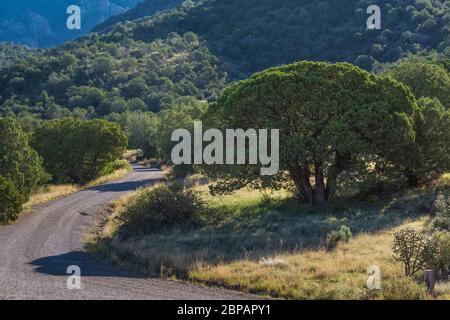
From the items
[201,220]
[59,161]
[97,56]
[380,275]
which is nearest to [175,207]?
[201,220]

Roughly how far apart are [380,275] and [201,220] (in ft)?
42.1

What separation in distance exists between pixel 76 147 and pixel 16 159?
643 inches

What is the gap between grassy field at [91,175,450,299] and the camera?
1459 cm

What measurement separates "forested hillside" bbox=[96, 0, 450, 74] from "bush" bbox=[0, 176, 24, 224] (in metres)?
115

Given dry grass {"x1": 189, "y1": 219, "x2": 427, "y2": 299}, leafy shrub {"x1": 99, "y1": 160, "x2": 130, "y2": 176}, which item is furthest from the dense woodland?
dry grass {"x1": 189, "y1": 219, "x2": 427, "y2": 299}

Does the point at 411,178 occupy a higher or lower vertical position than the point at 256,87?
lower

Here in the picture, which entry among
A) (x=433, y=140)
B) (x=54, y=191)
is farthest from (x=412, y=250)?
(x=54, y=191)

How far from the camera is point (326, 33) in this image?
15750 centimetres

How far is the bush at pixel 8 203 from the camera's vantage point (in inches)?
1077

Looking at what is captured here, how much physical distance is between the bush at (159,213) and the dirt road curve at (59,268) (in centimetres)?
259

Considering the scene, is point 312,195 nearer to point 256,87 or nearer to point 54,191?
point 256,87

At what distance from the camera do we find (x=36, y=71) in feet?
560

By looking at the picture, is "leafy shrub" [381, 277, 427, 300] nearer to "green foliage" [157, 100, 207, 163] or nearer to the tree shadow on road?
the tree shadow on road
